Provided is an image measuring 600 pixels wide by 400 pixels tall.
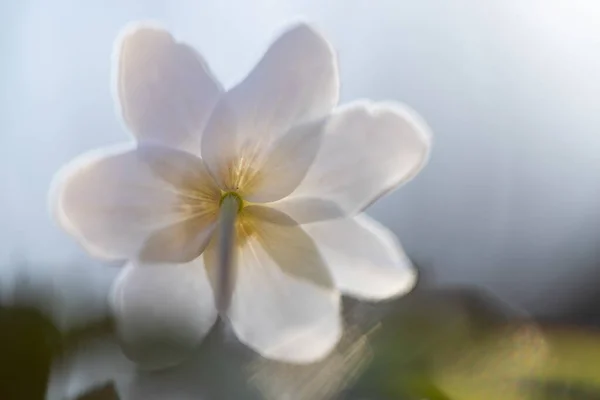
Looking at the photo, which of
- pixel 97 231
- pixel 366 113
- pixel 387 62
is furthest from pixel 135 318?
pixel 387 62

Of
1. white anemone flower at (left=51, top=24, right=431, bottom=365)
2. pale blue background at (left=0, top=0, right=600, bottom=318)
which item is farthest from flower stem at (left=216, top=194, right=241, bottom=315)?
pale blue background at (left=0, top=0, right=600, bottom=318)

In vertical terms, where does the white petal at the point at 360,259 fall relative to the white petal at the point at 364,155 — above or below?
below

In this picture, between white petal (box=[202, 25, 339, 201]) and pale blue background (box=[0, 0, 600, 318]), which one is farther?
pale blue background (box=[0, 0, 600, 318])

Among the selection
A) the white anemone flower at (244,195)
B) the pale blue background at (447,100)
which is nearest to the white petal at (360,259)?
the white anemone flower at (244,195)

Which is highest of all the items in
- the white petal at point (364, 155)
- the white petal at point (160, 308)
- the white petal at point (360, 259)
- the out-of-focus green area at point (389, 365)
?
the white petal at point (364, 155)

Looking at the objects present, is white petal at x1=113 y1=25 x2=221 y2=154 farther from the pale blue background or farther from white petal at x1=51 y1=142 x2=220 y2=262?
the pale blue background

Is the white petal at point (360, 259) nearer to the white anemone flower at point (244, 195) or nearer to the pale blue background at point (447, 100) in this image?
the white anemone flower at point (244, 195)

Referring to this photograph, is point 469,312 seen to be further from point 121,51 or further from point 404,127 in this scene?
point 121,51

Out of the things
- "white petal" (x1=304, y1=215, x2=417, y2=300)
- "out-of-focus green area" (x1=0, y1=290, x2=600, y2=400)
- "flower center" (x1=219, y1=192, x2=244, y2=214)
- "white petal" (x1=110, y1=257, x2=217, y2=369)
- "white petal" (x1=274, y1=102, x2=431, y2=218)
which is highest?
"white petal" (x1=274, y1=102, x2=431, y2=218)

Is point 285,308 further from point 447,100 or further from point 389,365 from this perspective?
point 447,100
